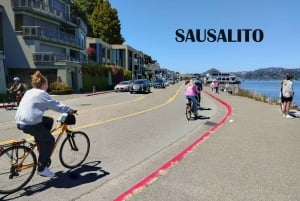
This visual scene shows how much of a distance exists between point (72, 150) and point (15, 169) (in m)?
1.47

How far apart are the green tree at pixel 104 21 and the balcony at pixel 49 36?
94.5 ft

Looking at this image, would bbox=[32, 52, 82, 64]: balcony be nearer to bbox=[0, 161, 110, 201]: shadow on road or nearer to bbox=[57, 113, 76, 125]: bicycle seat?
bbox=[0, 161, 110, 201]: shadow on road

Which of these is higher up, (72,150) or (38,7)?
(38,7)

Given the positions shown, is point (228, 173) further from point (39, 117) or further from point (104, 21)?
point (104, 21)

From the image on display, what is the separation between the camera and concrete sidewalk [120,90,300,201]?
6.05 meters

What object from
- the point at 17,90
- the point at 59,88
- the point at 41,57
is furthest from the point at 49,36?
the point at 17,90

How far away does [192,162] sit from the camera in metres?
8.30

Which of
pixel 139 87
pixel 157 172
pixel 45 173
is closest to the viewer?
pixel 45 173

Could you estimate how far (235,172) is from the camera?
7.44m

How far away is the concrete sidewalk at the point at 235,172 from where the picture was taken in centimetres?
605

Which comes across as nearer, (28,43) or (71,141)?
(71,141)

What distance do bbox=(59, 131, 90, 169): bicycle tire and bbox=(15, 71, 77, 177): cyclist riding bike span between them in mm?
860

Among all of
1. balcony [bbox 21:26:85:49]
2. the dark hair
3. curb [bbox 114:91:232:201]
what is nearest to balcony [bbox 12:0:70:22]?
balcony [bbox 21:26:85:49]

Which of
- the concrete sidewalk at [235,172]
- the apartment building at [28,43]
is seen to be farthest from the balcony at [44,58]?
the concrete sidewalk at [235,172]
